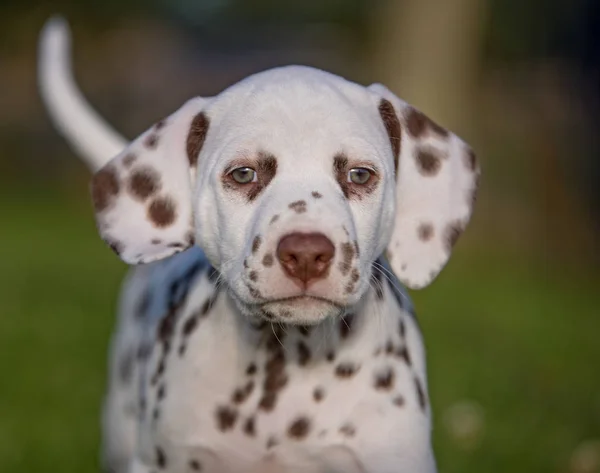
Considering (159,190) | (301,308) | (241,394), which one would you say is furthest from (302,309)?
(159,190)

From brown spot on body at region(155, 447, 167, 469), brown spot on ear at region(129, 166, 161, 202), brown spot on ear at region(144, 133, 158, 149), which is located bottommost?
brown spot on body at region(155, 447, 167, 469)

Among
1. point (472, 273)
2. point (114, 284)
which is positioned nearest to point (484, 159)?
point (472, 273)

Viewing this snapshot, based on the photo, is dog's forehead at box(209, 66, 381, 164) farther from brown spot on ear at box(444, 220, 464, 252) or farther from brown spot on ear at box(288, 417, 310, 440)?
brown spot on ear at box(288, 417, 310, 440)

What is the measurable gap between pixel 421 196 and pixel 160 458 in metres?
1.32

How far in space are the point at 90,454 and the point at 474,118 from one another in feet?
35.7

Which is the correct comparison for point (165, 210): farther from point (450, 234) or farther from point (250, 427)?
point (450, 234)

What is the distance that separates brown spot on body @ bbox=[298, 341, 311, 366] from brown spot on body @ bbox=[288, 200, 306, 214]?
2.31 feet

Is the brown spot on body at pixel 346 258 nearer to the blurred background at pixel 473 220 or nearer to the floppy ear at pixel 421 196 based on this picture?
the floppy ear at pixel 421 196

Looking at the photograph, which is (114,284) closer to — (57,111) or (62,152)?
(57,111)

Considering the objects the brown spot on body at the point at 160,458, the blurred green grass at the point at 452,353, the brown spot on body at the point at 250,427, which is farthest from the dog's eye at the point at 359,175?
the blurred green grass at the point at 452,353

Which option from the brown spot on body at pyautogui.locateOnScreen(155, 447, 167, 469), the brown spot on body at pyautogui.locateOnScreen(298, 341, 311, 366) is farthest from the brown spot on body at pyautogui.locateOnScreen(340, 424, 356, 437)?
the brown spot on body at pyautogui.locateOnScreen(155, 447, 167, 469)

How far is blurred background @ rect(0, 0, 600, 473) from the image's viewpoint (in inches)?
261

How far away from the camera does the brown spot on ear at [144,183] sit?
4.10 metres

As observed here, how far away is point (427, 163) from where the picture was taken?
13.5 feet
